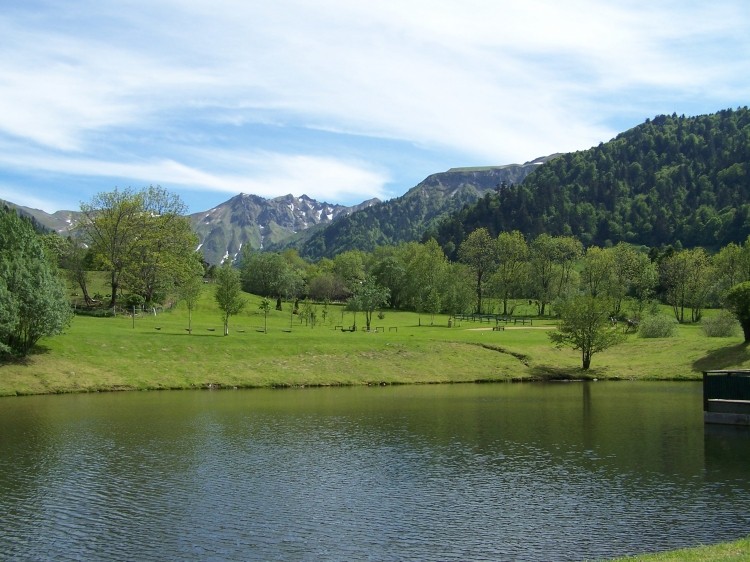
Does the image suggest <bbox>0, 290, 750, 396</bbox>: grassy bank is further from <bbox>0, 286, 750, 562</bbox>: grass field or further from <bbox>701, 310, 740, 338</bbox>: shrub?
<bbox>701, 310, 740, 338</bbox>: shrub

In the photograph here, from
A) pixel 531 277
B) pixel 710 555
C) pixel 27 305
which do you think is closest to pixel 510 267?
pixel 531 277

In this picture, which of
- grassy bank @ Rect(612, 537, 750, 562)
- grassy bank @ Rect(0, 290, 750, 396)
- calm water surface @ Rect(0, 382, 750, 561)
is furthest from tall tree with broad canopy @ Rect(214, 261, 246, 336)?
grassy bank @ Rect(612, 537, 750, 562)

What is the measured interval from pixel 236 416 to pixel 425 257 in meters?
127

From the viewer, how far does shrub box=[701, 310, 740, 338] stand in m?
96.5

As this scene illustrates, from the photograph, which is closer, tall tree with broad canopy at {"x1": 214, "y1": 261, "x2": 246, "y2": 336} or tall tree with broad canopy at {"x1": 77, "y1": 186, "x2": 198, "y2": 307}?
tall tree with broad canopy at {"x1": 214, "y1": 261, "x2": 246, "y2": 336}

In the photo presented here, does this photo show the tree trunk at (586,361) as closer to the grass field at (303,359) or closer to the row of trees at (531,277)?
the grass field at (303,359)

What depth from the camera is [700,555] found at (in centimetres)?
1859

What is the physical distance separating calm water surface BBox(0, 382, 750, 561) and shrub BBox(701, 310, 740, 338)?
1872 inches

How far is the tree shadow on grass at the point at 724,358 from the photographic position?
3024 inches

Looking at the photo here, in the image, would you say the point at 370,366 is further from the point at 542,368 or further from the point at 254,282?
the point at 254,282

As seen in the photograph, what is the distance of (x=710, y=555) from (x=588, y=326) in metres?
68.6

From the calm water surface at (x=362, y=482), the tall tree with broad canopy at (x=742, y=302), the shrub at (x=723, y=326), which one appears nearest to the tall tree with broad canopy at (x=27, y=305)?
the calm water surface at (x=362, y=482)

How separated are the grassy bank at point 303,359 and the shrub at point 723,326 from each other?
8.16 m

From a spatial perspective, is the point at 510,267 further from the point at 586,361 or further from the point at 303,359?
the point at 303,359
